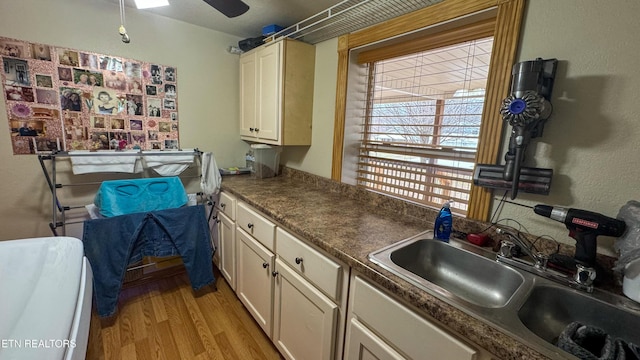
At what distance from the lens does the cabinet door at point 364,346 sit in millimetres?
876

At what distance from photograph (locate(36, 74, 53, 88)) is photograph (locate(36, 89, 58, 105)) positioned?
0.04m

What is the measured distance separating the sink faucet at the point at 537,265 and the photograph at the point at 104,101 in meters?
2.57

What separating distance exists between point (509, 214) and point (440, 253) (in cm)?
33

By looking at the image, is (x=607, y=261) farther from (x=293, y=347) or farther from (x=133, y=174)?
(x=133, y=174)

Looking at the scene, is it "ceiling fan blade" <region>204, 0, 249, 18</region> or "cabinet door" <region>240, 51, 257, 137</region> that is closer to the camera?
"ceiling fan blade" <region>204, 0, 249, 18</region>

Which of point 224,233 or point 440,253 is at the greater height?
point 440,253

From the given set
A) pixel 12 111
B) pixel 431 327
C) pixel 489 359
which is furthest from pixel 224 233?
pixel 489 359

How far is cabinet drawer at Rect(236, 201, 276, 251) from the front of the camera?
1.45 m

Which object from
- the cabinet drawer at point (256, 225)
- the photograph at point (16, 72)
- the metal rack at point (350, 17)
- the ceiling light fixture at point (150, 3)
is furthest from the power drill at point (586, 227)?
the photograph at point (16, 72)

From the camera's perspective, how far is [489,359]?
0.66m

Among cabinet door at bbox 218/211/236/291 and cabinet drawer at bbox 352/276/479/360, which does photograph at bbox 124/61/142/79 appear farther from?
cabinet drawer at bbox 352/276/479/360

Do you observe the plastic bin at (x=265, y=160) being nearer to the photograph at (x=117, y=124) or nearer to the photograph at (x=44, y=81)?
the photograph at (x=117, y=124)

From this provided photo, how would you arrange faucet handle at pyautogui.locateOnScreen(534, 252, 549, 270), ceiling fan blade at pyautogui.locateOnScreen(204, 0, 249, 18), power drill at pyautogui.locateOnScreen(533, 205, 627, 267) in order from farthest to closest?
ceiling fan blade at pyautogui.locateOnScreen(204, 0, 249, 18), faucet handle at pyautogui.locateOnScreen(534, 252, 549, 270), power drill at pyautogui.locateOnScreen(533, 205, 627, 267)

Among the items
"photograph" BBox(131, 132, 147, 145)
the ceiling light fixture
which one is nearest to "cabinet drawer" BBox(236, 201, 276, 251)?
"photograph" BBox(131, 132, 147, 145)
